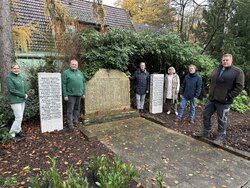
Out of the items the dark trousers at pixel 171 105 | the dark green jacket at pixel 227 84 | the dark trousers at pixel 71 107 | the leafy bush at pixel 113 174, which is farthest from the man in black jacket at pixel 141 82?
Answer: the leafy bush at pixel 113 174

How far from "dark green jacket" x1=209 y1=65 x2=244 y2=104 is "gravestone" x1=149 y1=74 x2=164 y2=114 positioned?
2656 mm

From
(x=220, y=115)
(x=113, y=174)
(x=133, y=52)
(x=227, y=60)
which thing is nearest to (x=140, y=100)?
(x=133, y=52)

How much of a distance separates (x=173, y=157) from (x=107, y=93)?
3212 millimetres

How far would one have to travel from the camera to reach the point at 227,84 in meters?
4.12

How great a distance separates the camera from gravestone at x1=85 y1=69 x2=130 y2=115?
602 centimetres

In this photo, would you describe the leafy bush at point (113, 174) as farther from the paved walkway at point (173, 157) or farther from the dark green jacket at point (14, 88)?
the dark green jacket at point (14, 88)

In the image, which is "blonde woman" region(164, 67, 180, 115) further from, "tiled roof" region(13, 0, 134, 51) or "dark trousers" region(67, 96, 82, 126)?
"tiled roof" region(13, 0, 134, 51)

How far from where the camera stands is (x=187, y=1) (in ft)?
48.8

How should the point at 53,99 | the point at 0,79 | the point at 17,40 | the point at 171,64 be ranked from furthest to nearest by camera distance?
the point at 171,64 → the point at 17,40 → the point at 0,79 → the point at 53,99

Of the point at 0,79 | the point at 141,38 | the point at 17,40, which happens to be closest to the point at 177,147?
the point at 141,38

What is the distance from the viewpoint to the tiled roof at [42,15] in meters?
8.38

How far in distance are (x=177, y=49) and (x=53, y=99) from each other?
489 centimetres

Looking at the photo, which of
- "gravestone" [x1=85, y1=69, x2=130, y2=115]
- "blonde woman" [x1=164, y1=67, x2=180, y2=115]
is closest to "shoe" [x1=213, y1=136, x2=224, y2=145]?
"blonde woman" [x1=164, y1=67, x2=180, y2=115]

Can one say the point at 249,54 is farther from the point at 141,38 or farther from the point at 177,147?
the point at 177,147
